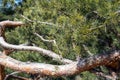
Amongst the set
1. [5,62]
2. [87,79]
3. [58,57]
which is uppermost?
[87,79]

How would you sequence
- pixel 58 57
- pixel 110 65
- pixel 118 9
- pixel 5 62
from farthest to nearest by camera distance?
pixel 5 62, pixel 58 57, pixel 110 65, pixel 118 9

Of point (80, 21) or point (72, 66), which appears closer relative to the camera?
point (80, 21)

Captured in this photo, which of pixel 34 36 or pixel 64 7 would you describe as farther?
pixel 34 36

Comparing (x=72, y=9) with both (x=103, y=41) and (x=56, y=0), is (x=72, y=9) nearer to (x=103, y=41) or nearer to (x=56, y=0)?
(x=56, y=0)

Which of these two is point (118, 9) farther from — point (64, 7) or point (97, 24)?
point (64, 7)

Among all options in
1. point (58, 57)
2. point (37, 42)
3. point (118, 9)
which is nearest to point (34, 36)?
point (37, 42)

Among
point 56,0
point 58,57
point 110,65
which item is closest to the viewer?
point 56,0

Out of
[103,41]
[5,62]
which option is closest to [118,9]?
[103,41]

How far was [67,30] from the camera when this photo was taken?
6.54 ft

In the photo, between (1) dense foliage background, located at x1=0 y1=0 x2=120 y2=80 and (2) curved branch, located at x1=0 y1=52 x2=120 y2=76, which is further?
(2) curved branch, located at x1=0 y1=52 x2=120 y2=76

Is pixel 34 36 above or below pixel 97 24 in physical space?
above

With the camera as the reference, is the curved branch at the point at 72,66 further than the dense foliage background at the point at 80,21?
Yes

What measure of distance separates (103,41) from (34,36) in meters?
1.07

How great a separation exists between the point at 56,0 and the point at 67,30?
0.71 ft
